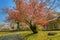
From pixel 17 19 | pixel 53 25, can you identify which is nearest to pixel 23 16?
pixel 17 19

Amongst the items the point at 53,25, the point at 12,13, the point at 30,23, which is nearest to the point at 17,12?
the point at 12,13

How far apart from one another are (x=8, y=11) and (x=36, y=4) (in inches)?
171

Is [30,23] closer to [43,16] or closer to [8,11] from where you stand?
Result: [43,16]

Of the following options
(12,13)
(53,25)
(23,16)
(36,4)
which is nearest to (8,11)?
(12,13)

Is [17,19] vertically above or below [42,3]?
below

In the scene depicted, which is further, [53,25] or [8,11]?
[53,25]

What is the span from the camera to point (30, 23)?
77.7ft

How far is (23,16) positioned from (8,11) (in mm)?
2649

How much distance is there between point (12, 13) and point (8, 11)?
34.7 inches

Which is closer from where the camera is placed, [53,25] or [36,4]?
[36,4]

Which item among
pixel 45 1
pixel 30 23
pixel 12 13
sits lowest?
pixel 30 23

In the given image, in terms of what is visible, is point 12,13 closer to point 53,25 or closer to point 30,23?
point 30,23

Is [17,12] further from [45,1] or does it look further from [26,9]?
[45,1]

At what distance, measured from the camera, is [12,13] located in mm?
23938
